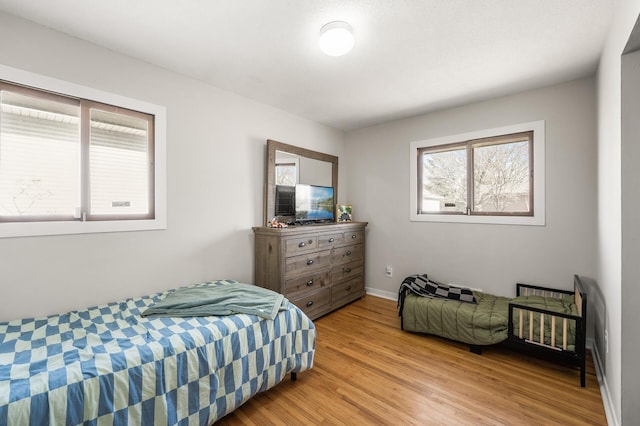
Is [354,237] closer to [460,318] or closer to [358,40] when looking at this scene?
[460,318]

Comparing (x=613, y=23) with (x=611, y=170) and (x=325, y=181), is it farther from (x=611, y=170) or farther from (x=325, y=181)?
(x=325, y=181)

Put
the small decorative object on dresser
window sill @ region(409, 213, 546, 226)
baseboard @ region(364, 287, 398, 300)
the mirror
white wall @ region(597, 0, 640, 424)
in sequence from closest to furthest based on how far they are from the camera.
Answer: white wall @ region(597, 0, 640, 424), window sill @ region(409, 213, 546, 226), the mirror, baseboard @ region(364, 287, 398, 300), the small decorative object on dresser

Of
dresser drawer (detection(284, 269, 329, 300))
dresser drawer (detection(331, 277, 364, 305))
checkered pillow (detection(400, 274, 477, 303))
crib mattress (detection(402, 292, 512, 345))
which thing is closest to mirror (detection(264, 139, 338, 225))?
dresser drawer (detection(284, 269, 329, 300))

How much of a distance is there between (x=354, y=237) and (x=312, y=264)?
91 centimetres

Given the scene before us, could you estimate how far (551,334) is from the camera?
2152mm

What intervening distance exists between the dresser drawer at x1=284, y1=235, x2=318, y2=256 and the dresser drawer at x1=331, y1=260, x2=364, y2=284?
0.50m

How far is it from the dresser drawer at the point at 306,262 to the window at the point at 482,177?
1284mm

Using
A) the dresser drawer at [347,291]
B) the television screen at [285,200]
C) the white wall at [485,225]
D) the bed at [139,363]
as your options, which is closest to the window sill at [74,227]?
the bed at [139,363]

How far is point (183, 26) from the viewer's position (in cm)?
182

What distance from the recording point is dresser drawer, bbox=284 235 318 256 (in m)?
2.80

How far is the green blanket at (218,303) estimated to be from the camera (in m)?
1.90

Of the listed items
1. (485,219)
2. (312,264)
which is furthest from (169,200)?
(485,219)

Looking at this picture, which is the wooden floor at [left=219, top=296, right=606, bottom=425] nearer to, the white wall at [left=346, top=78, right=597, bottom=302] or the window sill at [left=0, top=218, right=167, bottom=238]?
the white wall at [left=346, top=78, right=597, bottom=302]

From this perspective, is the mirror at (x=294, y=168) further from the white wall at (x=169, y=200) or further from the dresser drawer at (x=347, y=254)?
the dresser drawer at (x=347, y=254)
